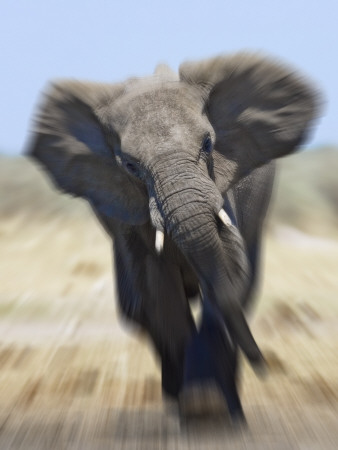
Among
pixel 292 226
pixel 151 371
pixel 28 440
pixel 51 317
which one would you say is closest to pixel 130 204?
pixel 28 440

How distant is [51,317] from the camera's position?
12.1m

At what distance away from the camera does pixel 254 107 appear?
612 cm

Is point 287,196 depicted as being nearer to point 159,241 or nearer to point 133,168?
point 133,168

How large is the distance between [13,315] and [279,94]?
7014mm

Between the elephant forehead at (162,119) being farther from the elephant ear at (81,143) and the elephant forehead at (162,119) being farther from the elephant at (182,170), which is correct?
the elephant ear at (81,143)

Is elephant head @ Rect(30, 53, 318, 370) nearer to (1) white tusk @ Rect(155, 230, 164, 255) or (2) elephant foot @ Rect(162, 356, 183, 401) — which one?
(1) white tusk @ Rect(155, 230, 164, 255)

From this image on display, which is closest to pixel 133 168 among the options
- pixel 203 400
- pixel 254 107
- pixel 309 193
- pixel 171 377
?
pixel 254 107

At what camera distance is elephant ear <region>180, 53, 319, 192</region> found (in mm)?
5949

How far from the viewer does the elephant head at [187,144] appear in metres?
5.21

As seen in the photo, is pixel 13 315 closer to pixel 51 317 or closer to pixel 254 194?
pixel 51 317

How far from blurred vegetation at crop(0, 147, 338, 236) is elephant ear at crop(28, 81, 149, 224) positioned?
16.7 m

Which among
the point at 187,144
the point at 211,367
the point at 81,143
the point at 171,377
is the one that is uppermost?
the point at 187,144

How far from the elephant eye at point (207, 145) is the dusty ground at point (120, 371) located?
1769 millimetres

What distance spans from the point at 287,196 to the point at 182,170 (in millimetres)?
21349
